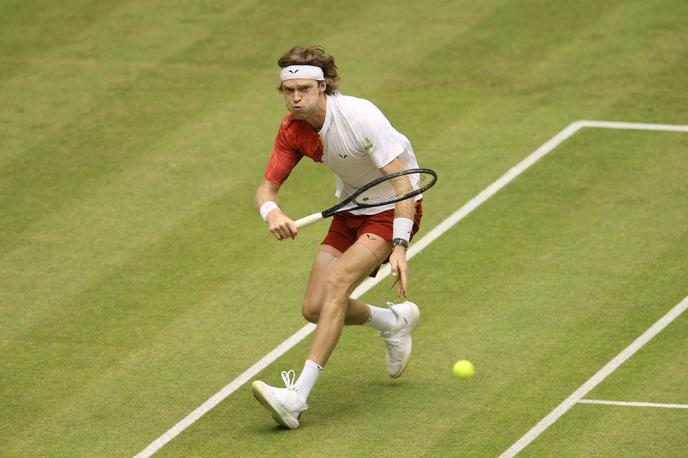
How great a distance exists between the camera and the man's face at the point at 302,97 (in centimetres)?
1002

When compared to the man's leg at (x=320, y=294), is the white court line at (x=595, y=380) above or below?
below

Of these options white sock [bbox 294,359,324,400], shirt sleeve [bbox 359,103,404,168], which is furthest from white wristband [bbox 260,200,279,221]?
white sock [bbox 294,359,324,400]

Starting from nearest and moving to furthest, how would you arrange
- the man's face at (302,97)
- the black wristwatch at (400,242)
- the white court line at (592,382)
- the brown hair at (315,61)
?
the white court line at (592,382) < the black wristwatch at (400,242) < the man's face at (302,97) < the brown hair at (315,61)

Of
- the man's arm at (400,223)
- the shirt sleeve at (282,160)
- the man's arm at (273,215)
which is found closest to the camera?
the man's arm at (273,215)

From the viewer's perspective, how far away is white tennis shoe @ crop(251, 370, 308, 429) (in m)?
9.70

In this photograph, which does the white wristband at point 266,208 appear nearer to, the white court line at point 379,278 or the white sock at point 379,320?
the white sock at point 379,320

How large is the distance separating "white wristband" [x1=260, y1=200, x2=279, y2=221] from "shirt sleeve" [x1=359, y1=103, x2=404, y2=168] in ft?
2.51

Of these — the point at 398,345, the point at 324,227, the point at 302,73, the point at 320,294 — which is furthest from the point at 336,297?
the point at 324,227

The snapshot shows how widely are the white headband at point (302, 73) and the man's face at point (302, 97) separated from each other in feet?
0.10

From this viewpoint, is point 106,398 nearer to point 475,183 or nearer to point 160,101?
point 475,183

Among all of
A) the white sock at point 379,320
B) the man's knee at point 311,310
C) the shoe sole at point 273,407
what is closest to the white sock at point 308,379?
the shoe sole at point 273,407

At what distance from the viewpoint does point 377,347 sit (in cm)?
1153

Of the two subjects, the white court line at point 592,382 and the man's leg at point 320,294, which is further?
the man's leg at point 320,294

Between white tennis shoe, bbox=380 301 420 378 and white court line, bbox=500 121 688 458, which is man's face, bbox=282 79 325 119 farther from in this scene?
white court line, bbox=500 121 688 458
